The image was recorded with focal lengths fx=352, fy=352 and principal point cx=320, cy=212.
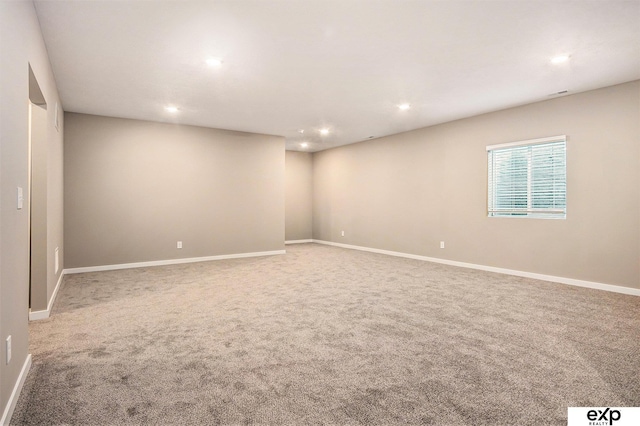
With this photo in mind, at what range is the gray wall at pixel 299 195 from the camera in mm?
9758

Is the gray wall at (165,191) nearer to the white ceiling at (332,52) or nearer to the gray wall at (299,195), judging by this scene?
the white ceiling at (332,52)

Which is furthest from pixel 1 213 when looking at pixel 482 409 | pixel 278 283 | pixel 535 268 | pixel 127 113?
pixel 535 268

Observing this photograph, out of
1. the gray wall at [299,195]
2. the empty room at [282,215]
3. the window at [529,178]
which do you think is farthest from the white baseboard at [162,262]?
the window at [529,178]

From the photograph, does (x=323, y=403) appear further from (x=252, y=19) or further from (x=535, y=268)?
(x=535, y=268)

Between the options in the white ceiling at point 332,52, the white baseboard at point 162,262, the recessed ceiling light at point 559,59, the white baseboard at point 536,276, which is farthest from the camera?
the white baseboard at point 162,262

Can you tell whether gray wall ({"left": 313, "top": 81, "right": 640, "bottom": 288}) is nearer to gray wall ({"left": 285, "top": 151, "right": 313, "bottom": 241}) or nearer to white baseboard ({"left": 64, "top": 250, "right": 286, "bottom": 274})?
gray wall ({"left": 285, "top": 151, "right": 313, "bottom": 241})

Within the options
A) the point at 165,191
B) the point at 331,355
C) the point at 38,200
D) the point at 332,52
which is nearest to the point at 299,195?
the point at 165,191

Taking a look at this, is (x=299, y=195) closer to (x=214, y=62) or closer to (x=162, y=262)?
(x=162, y=262)

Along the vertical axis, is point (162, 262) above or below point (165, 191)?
below

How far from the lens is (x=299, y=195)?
991cm

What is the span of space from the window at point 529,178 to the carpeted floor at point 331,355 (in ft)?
4.12

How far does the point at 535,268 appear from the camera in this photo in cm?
527

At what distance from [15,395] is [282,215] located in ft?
20.3

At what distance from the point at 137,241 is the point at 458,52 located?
580cm
